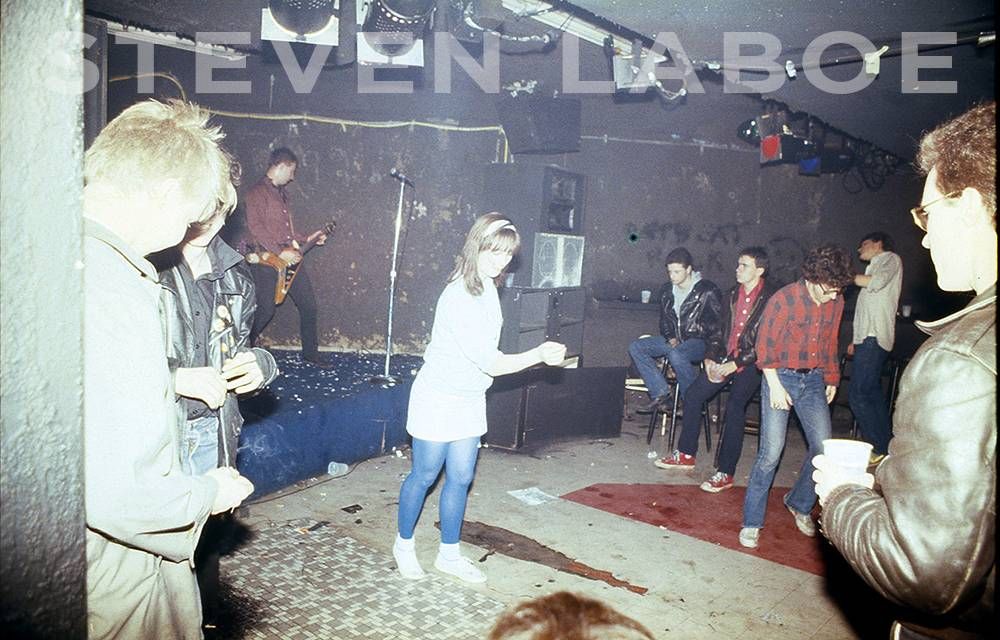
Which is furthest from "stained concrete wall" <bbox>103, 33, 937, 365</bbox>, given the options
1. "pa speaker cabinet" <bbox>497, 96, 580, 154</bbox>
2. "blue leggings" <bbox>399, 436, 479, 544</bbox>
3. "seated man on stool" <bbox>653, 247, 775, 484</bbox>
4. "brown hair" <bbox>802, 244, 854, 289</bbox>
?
"blue leggings" <bbox>399, 436, 479, 544</bbox>

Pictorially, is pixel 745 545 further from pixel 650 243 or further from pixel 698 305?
pixel 650 243

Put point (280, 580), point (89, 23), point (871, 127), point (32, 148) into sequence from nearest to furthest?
1. point (32, 148)
2. point (280, 580)
3. point (89, 23)
4. point (871, 127)

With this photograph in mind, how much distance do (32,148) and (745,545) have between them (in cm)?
449

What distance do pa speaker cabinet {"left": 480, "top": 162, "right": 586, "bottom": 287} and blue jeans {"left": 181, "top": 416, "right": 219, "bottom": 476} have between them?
403 cm

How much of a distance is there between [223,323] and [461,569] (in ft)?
6.23

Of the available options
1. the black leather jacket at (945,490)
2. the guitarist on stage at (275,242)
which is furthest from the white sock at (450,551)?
the guitarist on stage at (275,242)

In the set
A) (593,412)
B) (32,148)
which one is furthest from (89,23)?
(593,412)

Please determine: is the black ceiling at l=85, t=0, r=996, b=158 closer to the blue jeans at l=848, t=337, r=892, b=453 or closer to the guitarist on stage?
the guitarist on stage

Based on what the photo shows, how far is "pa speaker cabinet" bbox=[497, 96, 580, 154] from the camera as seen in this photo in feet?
23.8

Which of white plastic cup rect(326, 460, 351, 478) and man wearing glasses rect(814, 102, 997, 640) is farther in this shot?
white plastic cup rect(326, 460, 351, 478)

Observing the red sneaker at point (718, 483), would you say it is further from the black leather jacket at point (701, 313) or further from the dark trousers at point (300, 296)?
the dark trousers at point (300, 296)

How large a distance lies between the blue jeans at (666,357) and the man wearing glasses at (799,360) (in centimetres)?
229

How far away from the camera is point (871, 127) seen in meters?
7.76

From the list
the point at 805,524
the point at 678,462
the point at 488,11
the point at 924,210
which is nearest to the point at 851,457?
the point at 924,210
